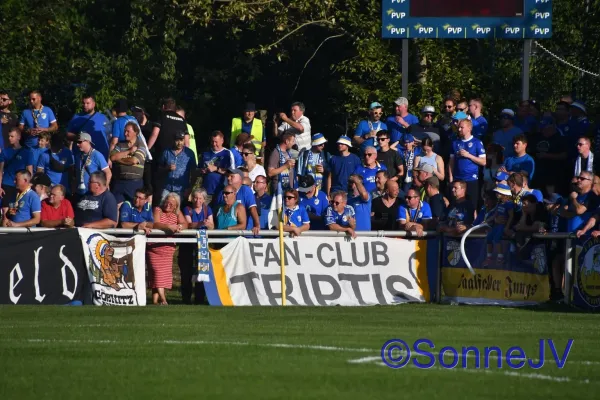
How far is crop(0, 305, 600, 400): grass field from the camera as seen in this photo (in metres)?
9.37

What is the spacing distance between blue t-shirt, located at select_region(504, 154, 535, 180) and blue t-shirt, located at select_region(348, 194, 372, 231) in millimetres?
2177

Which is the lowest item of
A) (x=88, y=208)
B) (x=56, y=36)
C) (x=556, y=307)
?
(x=556, y=307)

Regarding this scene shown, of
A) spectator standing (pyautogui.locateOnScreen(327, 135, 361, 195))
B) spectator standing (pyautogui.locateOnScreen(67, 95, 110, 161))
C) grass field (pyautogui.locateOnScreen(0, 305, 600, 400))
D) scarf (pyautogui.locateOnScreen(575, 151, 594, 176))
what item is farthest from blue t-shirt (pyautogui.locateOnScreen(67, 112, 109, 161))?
scarf (pyautogui.locateOnScreen(575, 151, 594, 176))

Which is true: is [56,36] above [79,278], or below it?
above

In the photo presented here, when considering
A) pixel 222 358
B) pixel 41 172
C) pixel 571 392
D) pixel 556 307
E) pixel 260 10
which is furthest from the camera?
pixel 260 10

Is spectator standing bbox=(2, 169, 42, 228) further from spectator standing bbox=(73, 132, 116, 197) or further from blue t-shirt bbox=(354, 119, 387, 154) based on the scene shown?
blue t-shirt bbox=(354, 119, 387, 154)

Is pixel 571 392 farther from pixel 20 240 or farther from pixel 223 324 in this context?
pixel 20 240

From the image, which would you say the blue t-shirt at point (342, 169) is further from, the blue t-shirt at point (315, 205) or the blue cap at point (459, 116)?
the blue cap at point (459, 116)

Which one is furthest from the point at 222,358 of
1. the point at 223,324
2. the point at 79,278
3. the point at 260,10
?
the point at 260,10

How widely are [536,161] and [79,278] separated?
7.33 meters

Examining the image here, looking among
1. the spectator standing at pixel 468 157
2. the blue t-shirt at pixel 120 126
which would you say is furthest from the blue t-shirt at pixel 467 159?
the blue t-shirt at pixel 120 126

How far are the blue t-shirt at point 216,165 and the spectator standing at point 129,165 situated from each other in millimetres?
992

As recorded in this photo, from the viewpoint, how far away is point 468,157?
19.5 m

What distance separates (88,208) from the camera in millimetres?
17906
